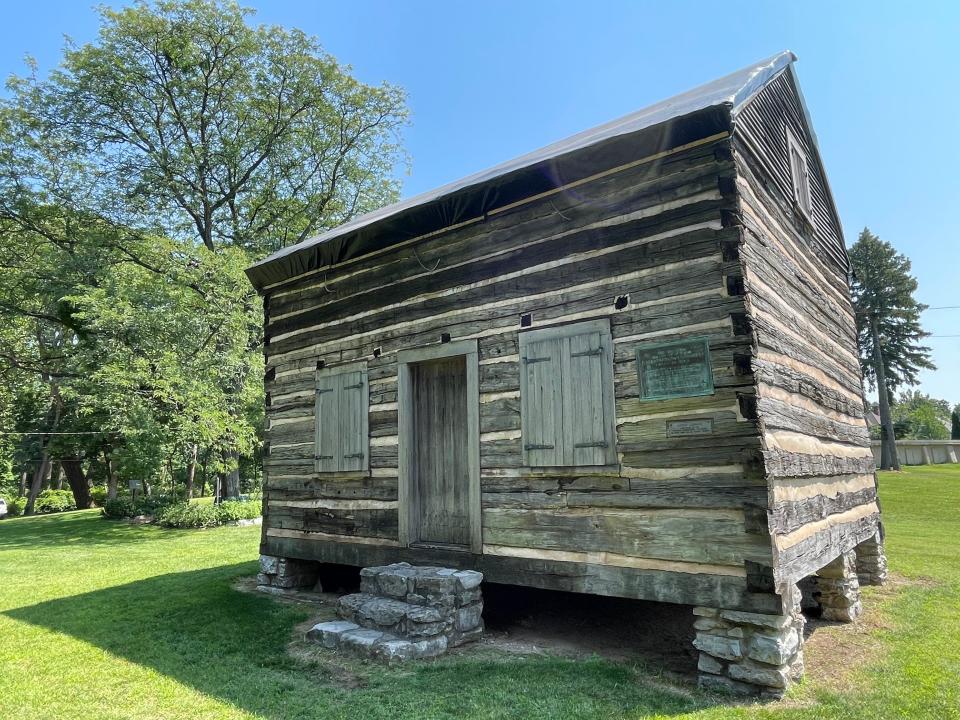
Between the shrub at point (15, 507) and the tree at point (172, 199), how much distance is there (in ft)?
27.2

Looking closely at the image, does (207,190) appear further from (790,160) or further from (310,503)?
(790,160)

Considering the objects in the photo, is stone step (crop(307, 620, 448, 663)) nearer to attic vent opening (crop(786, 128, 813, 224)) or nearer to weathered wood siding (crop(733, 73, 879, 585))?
weathered wood siding (crop(733, 73, 879, 585))

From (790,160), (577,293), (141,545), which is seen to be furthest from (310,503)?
(141,545)

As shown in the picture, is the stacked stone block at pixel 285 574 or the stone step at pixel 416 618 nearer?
the stone step at pixel 416 618

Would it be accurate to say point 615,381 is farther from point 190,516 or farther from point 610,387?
point 190,516

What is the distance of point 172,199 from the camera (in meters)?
24.2

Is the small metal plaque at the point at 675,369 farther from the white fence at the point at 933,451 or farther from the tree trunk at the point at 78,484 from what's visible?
the white fence at the point at 933,451

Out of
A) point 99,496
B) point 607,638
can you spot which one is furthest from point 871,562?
point 99,496

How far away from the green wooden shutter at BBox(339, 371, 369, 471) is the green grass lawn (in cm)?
196

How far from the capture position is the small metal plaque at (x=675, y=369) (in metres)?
5.27

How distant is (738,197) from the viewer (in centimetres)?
537

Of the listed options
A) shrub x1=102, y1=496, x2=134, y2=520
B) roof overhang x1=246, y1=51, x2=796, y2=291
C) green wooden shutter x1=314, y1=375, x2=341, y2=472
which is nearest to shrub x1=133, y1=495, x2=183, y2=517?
shrub x1=102, y1=496, x2=134, y2=520

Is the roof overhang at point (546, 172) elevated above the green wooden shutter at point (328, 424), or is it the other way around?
the roof overhang at point (546, 172)

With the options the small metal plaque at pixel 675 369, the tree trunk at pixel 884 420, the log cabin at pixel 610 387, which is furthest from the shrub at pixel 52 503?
the tree trunk at pixel 884 420
